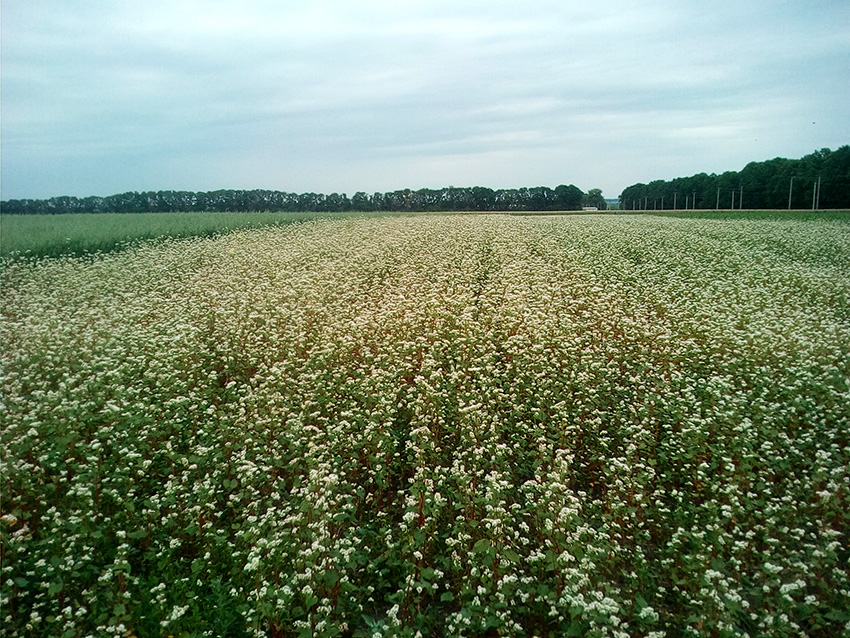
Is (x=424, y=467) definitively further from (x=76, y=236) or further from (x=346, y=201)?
(x=346, y=201)

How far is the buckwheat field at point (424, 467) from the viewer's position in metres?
4.06

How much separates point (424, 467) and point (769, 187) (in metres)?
94.8

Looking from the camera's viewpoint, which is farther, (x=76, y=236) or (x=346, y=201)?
(x=346, y=201)

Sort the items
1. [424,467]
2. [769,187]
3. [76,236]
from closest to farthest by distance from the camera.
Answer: [424,467] → [76,236] → [769,187]

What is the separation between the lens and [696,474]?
5.68m

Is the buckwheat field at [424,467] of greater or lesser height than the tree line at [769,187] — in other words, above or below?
below

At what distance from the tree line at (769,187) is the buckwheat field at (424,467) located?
71.2 m

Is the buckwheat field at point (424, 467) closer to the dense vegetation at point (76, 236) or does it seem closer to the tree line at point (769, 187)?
the dense vegetation at point (76, 236)

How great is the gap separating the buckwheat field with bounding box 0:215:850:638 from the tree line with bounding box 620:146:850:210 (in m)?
71.2

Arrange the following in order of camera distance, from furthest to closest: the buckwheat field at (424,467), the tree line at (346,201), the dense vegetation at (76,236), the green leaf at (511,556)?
1. the tree line at (346,201)
2. the dense vegetation at (76,236)
3. the green leaf at (511,556)
4. the buckwheat field at (424,467)

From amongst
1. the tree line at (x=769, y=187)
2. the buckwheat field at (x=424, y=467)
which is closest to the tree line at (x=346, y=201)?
the tree line at (x=769, y=187)

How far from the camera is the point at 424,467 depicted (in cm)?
530

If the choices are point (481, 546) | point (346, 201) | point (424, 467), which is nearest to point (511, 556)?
point (481, 546)

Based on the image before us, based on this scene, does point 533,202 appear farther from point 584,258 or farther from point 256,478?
point 256,478
